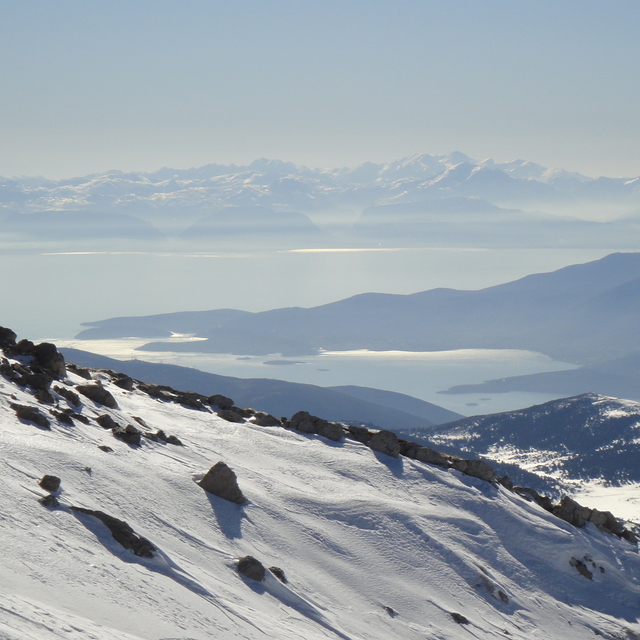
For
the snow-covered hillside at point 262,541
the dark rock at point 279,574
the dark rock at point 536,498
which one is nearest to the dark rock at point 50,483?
the snow-covered hillside at point 262,541

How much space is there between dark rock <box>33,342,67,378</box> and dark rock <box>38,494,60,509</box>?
18565 millimetres

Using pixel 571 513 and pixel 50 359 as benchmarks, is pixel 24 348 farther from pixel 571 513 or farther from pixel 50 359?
pixel 571 513

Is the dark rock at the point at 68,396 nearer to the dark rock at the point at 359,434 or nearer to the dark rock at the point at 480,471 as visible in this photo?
the dark rock at the point at 359,434

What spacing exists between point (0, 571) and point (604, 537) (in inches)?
1671

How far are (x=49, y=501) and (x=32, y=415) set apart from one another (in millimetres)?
9506

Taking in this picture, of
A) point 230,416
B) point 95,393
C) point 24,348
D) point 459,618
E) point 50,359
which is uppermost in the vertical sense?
point 24,348

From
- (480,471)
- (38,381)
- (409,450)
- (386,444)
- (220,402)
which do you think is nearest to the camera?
(38,381)

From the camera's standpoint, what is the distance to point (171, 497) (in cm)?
3222

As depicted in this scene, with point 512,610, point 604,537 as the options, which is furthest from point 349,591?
point 604,537

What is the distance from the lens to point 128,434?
37250 mm

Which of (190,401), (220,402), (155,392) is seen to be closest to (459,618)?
(190,401)

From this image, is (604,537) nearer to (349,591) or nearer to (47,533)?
(349,591)

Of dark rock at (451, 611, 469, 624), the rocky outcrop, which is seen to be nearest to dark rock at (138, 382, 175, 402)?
the rocky outcrop

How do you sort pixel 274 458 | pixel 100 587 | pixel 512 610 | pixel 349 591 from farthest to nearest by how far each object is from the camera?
1. pixel 274 458
2. pixel 512 610
3. pixel 349 591
4. pixel 100 587
